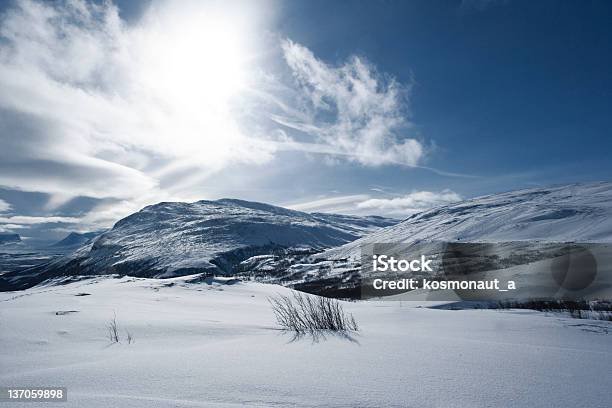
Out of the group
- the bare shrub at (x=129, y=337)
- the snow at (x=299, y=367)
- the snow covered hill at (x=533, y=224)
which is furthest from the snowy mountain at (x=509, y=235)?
the bare shrub at (x=129, y=337)

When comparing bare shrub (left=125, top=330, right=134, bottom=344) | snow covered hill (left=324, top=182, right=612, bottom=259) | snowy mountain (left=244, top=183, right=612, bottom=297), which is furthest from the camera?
snow covered hill (left=324, top=182, right=612, bottom=259)

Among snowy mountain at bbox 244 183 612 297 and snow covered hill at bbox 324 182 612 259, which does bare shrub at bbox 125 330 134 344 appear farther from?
snow covered hill at bbox 324 182 612 259

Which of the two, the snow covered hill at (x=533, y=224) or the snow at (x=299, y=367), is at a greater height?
the snow covered hill at (x=533, y=224)

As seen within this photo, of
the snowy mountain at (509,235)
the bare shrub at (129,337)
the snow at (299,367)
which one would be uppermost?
the snowy mountain at (509,235)

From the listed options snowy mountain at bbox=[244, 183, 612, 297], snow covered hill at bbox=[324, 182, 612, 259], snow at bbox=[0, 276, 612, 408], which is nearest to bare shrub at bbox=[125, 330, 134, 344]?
snow at bbox=[0, 276, 612, 408]

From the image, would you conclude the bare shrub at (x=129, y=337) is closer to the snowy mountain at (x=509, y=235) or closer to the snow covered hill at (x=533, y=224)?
the snowy mountain at (x=509, y=235)

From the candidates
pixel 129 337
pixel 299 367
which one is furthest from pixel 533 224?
pixel 129 337

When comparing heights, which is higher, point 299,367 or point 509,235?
point 509,235

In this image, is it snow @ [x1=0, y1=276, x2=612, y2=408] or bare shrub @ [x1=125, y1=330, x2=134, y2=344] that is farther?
bare shrub @ [x1=125, y1=330, x2=134, y2=344]

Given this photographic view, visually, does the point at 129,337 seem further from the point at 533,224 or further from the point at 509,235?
the point at 533,224

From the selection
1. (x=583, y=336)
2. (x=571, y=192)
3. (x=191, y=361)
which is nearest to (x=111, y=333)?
(x=191, y=361)

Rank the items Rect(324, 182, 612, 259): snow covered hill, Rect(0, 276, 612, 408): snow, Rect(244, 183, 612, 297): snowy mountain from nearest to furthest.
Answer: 1. Rect(0, 276, 612, 408): snow
2. Rect(244, 183, 612, 297): snowy mountain
3. Rect(324, 182, 612, 259): snow covered hill

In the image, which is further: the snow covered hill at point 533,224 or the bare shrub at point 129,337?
the snow covered hill at point 533,224

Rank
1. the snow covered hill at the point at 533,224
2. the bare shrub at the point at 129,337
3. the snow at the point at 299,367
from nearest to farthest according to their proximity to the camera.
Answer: the snow at the point at 299,367 < the bare shrub at the point at 129,337 < the snow covered hill at the point at 533,224
